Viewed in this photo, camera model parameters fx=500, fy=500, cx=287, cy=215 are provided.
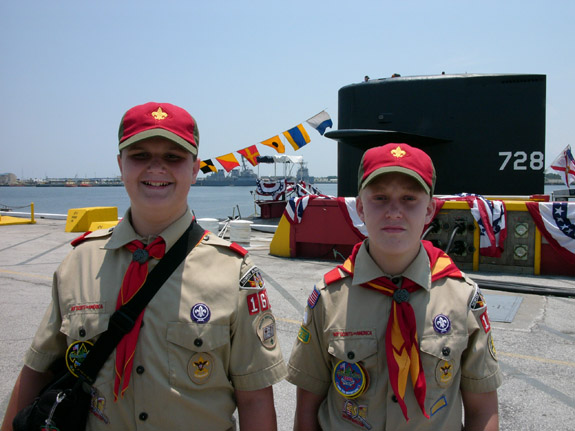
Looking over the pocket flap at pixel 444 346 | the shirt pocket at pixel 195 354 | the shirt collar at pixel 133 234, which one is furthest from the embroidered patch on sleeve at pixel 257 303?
the pocket flap at pixel 444 346

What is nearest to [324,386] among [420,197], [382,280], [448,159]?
[382,280]

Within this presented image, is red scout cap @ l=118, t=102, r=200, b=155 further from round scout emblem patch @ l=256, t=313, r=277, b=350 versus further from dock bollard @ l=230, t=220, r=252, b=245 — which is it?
dock bollard @ l=230, t=220, r=252, b=245

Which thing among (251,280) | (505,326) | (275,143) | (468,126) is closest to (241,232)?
(275,143)

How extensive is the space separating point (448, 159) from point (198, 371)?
860 cm

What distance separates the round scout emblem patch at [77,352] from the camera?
6.02 feet

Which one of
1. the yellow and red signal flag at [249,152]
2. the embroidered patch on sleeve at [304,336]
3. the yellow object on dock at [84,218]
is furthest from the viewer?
the yellow and red signal flag at [249,152]

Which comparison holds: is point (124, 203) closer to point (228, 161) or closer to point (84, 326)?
point (228, 161)

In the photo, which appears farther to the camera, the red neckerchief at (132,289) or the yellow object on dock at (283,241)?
the yellow object on dock at (283,241)

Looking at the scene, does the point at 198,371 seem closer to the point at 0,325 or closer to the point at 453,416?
the point at 453,416

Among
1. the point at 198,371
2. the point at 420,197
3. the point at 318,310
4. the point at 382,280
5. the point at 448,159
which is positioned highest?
the point at 448,159

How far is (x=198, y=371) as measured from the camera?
1.83 m

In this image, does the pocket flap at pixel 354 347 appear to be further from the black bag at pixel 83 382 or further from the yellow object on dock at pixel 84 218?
the yellow object on dock at pixel 84 218

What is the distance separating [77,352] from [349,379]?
1.04 metres

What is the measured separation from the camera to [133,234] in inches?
77.9
